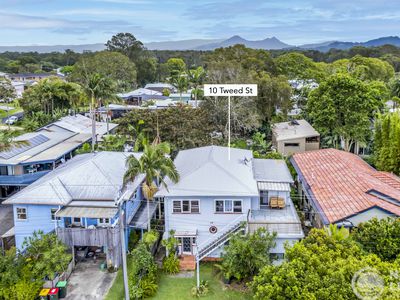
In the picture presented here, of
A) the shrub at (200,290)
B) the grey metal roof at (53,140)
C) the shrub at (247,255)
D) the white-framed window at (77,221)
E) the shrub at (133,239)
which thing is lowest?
the shrub at (200,290)

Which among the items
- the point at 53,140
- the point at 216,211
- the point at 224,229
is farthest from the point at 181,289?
the point at 53,140

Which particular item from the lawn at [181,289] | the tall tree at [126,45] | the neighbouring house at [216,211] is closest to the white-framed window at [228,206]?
the neighbouring house at [216,211]

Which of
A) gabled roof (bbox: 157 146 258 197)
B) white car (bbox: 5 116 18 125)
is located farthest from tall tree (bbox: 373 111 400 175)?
white car (bbox: 5 116 18 125)

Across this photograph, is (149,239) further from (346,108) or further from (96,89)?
(346,108)

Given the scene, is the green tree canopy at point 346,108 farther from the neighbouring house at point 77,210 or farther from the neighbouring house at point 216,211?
the neighbouring house at point 77,210

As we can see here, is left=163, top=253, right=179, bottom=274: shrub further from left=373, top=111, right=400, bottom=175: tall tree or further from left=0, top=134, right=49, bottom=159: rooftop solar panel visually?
left=373, top=111, right=400, bottom=175: tall tree

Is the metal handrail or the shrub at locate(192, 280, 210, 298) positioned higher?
the metal handrail
